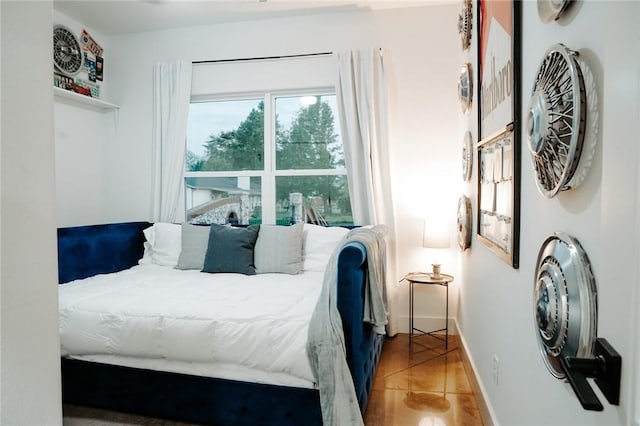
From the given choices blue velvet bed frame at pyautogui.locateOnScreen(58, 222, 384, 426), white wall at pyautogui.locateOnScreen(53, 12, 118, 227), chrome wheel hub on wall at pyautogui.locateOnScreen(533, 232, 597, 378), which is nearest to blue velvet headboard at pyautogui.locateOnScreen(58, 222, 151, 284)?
white wall at pyautogui.locateOnScreen(53, 12, 118, 227)

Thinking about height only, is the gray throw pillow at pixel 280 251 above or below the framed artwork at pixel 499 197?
below

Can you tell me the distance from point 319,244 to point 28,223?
2.66m

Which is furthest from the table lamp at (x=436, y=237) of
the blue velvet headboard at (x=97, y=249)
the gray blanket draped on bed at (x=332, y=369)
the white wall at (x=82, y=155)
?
the white wall at (x=82, y=155)

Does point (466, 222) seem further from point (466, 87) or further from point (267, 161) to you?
point (267, 161)

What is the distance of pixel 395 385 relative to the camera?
243cm

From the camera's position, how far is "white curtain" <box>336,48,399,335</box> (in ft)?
10.9

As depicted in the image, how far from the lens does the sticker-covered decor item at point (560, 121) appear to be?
0.81 metres

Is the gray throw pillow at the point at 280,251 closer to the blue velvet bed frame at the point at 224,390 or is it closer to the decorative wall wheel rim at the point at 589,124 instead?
the blue velvet bed frame at the point at 224,390

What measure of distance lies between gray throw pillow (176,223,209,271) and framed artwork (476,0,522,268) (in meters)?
2.15

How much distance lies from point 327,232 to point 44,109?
2.70 metres

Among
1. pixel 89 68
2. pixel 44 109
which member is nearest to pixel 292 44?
pixel 89 68

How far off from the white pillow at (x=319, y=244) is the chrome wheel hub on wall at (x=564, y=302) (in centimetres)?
211

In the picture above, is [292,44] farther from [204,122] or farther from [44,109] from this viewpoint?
[44,109]

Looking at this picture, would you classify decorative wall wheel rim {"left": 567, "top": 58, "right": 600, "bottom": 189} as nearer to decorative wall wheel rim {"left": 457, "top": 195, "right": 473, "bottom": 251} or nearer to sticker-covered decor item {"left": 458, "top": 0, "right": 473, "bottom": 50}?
decorative wall wheel rim {"left": 457, "top": 195, "right": 473, "bottom": 251}
